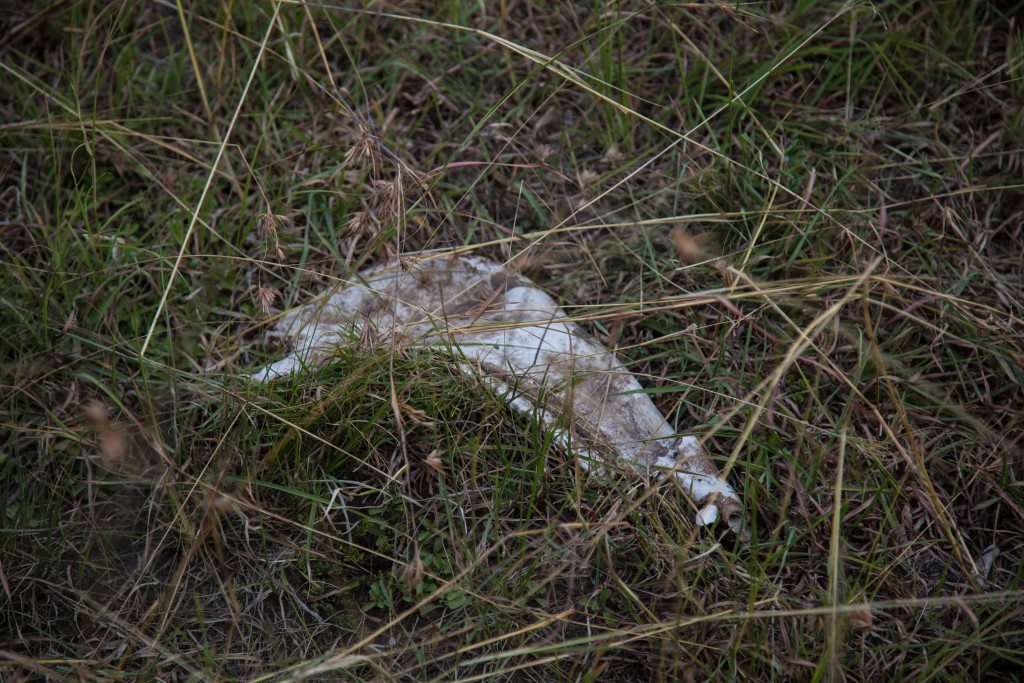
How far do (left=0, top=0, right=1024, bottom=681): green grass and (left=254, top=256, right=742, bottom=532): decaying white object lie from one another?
2.4 inches

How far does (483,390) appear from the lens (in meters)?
1.66

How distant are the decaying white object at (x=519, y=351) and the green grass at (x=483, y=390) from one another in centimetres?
6

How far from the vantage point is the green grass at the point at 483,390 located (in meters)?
1.55

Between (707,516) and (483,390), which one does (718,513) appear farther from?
(483,390)

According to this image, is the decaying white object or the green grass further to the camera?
the decaying white object

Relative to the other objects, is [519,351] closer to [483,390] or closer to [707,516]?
[483,390]

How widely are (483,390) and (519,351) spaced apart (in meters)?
0.21

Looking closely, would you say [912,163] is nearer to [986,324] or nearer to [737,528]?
[986,324]

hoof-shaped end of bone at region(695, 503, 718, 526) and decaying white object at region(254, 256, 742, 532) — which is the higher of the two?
decaying white object at region(254, 256, 742, 532)

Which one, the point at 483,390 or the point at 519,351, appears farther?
the point at 519,351

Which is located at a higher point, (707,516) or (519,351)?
(519,351)

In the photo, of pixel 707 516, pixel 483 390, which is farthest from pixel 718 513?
pixel 483 390

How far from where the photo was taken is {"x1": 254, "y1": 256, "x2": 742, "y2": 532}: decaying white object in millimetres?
1665

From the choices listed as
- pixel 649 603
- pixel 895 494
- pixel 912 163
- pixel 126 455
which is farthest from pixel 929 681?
pixel 126 455
